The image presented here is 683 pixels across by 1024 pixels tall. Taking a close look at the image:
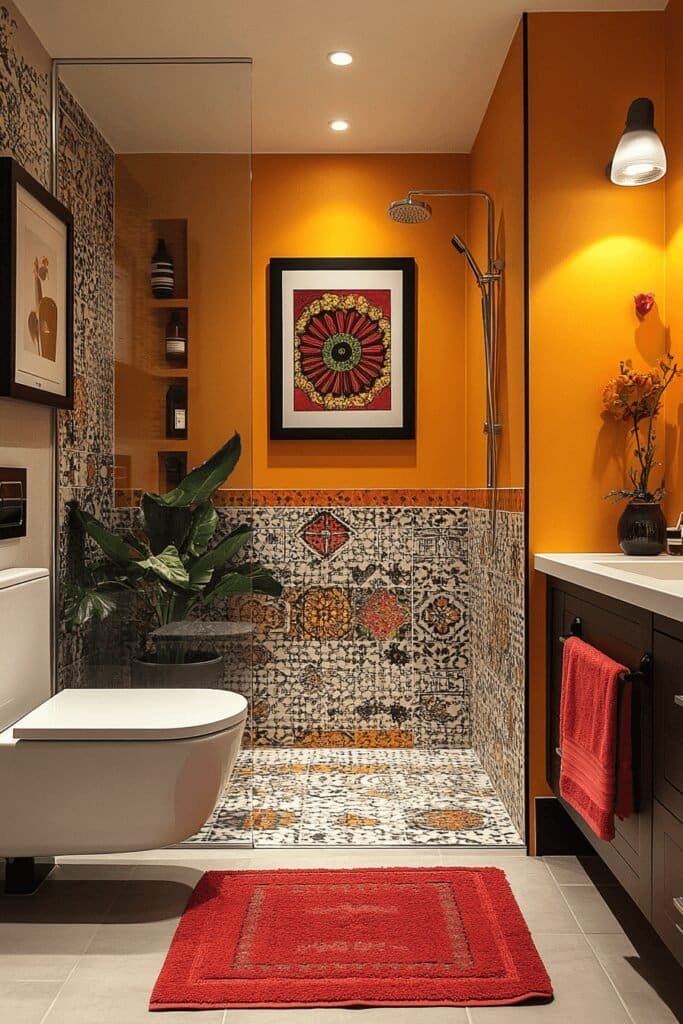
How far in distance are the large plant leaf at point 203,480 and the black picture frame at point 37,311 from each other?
1.47 feet

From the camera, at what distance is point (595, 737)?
2.11 m

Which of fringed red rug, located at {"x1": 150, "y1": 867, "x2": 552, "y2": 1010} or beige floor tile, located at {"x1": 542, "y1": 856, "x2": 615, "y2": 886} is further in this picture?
beige floor tile, located at {"x1": 542, "y1": 856, "x2": 615, "y2": 886}

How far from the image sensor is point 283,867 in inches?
107

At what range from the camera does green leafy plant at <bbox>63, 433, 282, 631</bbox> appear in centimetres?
279

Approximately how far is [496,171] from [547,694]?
1867mm

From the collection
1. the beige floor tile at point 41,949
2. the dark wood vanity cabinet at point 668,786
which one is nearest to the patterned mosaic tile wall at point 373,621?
the beige floor tile at point 41,949

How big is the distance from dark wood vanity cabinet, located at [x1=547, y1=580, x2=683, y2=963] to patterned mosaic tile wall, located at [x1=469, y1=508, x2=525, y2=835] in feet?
1.91

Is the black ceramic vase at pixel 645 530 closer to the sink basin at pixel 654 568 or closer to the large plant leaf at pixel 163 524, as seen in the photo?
the sink basin at pixel 654 568

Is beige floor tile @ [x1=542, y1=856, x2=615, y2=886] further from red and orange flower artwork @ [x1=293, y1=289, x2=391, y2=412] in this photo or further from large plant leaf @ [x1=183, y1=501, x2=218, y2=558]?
A: red and orange flower artwork @ [x1=293, y1=289, x2=391, y2=412]

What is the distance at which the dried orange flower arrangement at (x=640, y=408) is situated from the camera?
2.69 metres

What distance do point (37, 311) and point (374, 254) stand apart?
5.66ft

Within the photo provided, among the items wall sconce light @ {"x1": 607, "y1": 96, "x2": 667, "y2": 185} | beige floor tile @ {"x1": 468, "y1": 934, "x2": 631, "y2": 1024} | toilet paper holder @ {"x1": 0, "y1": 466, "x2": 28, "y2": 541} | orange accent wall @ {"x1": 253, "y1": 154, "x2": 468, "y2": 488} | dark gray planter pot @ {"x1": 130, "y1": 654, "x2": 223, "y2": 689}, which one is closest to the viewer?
beige floor tile @ {"x1": 468, "y1": 934, "x2": 631, "y2": 1024}

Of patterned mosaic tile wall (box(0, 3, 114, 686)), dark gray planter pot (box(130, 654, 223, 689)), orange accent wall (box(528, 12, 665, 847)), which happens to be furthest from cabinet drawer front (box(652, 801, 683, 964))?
patterned mosaic tile wall (box(0, 3, 114, 686))

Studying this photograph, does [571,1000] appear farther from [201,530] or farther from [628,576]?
[201,530]
